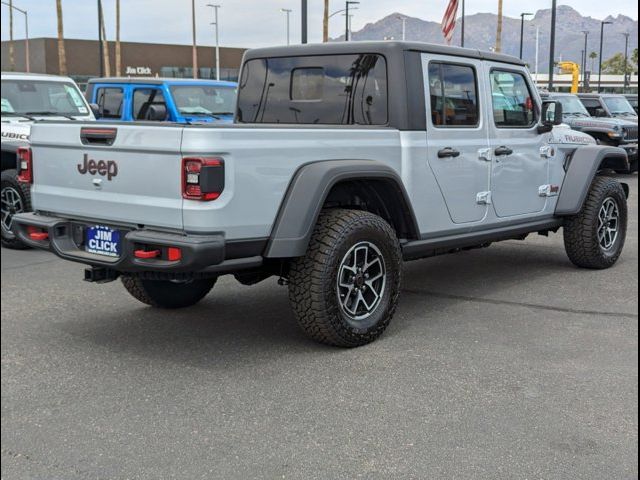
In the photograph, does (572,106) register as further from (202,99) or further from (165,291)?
(165,291)

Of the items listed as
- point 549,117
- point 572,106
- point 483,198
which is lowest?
point 483,198

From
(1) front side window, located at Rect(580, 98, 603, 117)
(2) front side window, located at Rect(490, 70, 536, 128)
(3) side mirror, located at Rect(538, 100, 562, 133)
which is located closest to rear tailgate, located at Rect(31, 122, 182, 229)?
(2) front side window, located at Rect(490, 70, 536, 128)

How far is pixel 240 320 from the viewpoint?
5547mm

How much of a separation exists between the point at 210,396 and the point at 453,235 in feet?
7.84

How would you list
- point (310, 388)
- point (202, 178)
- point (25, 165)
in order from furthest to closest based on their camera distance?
point (25, 165), point (310, 388), point (202, 178)

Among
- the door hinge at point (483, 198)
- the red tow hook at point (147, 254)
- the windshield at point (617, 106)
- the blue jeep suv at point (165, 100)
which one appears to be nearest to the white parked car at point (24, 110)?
the blue jeep suv at point (165, 100)

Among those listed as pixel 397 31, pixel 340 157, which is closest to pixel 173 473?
pixel 340 157

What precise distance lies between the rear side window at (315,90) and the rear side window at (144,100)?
646 centimetres

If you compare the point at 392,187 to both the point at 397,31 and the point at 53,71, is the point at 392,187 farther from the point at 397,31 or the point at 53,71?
the point at 53,71

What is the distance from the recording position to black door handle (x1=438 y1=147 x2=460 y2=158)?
5469 mm

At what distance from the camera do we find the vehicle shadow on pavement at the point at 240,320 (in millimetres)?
4863

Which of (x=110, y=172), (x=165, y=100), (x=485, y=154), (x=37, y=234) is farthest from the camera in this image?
(x=165, y=100)

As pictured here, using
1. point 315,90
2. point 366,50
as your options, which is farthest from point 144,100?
point 366,50

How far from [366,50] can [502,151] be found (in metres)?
1.40
